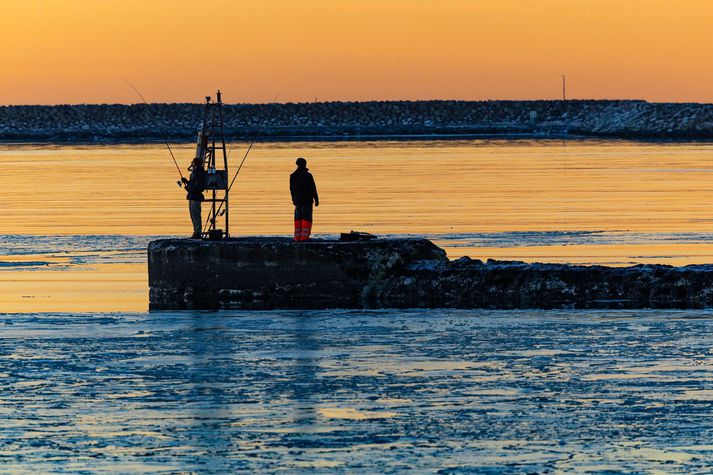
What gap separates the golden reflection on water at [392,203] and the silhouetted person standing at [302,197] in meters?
2.08

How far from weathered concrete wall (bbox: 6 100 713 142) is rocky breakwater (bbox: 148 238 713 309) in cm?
9149

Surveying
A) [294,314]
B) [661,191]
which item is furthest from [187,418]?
[661,191]

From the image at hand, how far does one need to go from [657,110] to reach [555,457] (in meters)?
117

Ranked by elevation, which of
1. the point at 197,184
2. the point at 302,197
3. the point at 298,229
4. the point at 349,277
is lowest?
the point at 349,277

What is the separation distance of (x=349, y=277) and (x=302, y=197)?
1.14 meters

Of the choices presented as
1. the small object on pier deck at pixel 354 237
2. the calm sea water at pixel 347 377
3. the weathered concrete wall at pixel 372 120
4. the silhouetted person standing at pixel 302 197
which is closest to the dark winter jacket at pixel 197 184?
the calm sea water at pixel 347 377

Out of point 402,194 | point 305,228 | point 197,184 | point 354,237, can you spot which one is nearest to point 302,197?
point 305,228

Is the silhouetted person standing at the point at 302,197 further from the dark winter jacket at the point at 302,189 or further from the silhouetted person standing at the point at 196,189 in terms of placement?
the silhouetted person standing at the point at 196,189

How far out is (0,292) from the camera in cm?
1827

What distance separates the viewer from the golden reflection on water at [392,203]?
21.3 metres

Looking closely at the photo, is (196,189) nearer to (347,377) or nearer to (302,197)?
(302,197)

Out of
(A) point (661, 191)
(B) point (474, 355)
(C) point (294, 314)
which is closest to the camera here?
(B) point (474, 355)

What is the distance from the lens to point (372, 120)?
147375mm

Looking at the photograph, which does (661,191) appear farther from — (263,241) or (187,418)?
(187,418)
